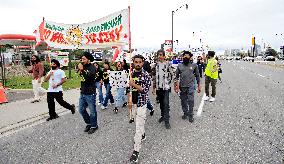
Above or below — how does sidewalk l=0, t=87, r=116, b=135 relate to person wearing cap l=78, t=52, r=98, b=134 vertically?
below

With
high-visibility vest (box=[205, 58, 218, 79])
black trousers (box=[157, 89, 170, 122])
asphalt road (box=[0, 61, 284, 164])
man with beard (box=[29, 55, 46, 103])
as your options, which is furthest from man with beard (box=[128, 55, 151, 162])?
man with beard (box=[29, 55, 46, 103])

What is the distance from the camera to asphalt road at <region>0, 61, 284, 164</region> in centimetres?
524

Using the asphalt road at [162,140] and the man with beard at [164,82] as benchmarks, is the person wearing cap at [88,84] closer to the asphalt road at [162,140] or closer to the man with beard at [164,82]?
the asphalt road at [162,140]

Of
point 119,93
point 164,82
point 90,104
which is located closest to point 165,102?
point 164,82

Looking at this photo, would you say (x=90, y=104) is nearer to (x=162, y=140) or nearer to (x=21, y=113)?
(x=162, y=140)

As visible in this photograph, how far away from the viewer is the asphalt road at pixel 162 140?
5.24 meters

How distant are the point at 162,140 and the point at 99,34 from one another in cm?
397

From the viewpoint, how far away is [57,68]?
27.9 feet

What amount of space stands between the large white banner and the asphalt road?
6.97 feet

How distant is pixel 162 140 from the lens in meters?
6.23

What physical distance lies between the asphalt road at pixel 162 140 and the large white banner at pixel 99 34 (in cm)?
213

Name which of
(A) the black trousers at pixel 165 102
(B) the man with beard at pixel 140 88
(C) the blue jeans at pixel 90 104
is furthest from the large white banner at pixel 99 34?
(B) the man with beard at pixel 140 88

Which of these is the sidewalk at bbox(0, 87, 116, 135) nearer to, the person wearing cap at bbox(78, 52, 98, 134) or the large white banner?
the person wearing cap at bbox(78, 52, 98, 134)

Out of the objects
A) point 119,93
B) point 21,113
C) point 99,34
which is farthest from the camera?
point 119,93
